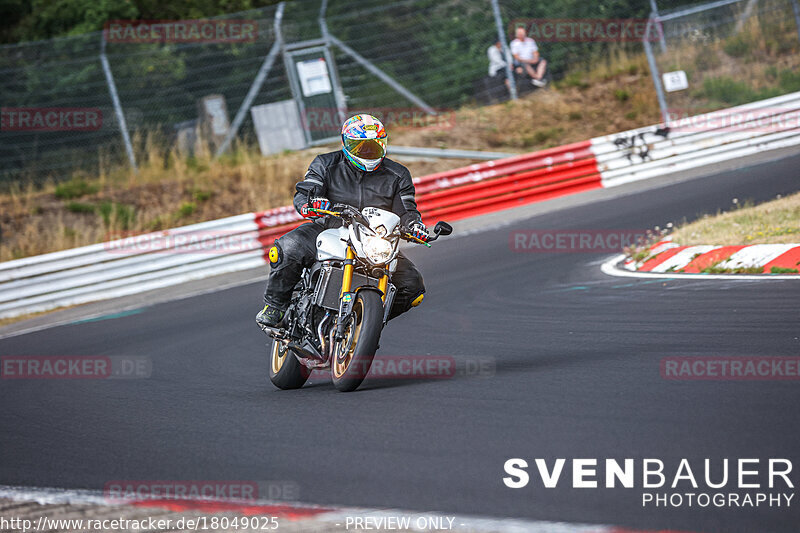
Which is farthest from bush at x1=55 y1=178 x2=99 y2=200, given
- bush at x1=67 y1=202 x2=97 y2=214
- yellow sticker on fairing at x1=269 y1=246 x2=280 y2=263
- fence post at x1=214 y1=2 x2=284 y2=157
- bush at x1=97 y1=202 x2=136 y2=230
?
yellow sticker on fairing at x1=269 y1=246 x2=280 y2=263

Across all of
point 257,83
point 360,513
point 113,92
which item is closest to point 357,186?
point 360,513

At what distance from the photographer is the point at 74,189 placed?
19984 millimetres

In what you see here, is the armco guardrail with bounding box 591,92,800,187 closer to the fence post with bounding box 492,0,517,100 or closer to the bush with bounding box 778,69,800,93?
the bush with bounding box 778,69,800,93

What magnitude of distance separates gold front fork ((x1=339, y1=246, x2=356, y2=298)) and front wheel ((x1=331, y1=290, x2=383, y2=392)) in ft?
0.41

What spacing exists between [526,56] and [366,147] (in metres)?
15.4

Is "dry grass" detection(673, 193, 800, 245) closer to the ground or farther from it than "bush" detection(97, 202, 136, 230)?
closer to the ground

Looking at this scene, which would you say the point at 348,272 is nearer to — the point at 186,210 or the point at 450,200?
the point at 450,200

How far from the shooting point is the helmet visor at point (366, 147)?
6855 mm

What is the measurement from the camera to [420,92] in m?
21.3

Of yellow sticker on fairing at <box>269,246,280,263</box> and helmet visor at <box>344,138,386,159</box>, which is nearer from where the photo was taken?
helmet visor at <box>344,138,386,159</box>

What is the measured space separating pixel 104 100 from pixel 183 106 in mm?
1485

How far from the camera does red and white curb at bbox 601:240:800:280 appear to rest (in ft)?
30.9

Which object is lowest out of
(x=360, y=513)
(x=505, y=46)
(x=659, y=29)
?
(x=360, y=513)

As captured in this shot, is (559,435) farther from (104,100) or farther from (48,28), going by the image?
(48,28)
